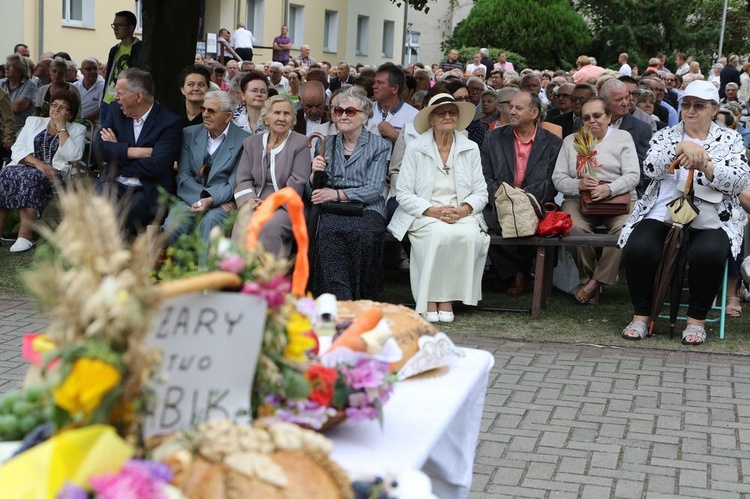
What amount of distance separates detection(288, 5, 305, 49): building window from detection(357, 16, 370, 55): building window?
13.1ft

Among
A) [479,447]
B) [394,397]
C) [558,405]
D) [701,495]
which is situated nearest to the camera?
[394,397]

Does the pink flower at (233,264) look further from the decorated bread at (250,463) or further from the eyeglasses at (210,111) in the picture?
the eyeglasses at (210,111)

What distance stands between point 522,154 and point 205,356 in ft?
23.1

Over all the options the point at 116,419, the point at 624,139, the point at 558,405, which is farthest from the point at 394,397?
the point at 624,139

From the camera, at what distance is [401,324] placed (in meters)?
3.09

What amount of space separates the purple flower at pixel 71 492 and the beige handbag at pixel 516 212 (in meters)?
6.73

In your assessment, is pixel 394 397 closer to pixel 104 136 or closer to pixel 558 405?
pixel 558 405

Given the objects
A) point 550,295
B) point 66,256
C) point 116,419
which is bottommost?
point 550,295

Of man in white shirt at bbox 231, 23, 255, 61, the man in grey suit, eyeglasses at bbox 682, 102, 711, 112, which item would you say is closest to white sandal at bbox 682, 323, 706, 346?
eyeglasses at bbox 682, 102, 711, 112

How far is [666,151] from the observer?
7406 millimetres

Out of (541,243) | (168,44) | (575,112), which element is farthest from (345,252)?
(168,44)

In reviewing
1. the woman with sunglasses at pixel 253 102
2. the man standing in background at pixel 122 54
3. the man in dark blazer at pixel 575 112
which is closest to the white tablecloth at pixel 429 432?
the woman with sunglasses at pixel 253 102

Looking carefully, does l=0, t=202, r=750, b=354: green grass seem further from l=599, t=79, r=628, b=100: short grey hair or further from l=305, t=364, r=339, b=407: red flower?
l=305, t=364, r=339, b=407: red flower

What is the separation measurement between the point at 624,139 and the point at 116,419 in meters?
7.37
